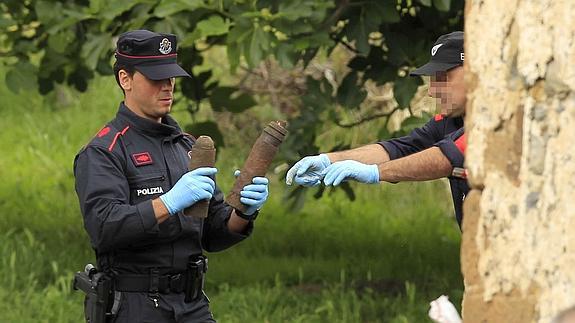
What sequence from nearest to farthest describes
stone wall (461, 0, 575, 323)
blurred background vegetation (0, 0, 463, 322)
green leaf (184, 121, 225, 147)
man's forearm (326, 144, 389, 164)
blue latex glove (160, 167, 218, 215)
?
stone wall (461, 0, 575, 323)
blue latex glove (160, 167, 218, 215)
man's forearm (326, 144, 389, 164)
blurred background vegetation (0, 0, 463, 322)
green leaf (184, 121, 225, 147)

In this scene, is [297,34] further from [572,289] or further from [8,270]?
[572,289]

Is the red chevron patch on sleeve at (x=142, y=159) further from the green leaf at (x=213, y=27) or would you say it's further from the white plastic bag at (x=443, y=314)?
the green leaf at (x=213, y=27)

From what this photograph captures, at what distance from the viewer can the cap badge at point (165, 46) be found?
4.74m

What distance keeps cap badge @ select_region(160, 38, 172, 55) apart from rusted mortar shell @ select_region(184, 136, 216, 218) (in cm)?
40

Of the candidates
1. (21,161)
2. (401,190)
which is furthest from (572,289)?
(21,161)

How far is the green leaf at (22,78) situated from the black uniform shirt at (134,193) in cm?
276

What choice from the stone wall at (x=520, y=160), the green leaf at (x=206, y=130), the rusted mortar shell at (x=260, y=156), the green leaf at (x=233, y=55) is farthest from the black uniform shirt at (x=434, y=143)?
the green leaf at (x=206, y=130)

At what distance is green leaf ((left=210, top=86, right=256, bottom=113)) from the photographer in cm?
728

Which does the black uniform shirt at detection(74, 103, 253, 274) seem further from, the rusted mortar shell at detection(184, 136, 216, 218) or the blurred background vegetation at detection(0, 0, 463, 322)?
the blurred background vegetation at detection(0, 0, 463, 322)

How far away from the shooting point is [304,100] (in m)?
7.16

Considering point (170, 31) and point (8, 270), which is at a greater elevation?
point (170, 31)

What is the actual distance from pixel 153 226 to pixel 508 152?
5.31 ft

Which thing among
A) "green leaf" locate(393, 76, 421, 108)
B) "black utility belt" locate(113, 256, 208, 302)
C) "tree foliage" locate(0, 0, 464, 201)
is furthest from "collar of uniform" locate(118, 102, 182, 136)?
"green leaf" locate(393, 76, 421, 108)

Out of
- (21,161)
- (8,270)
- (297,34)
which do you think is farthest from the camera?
(21,161)
